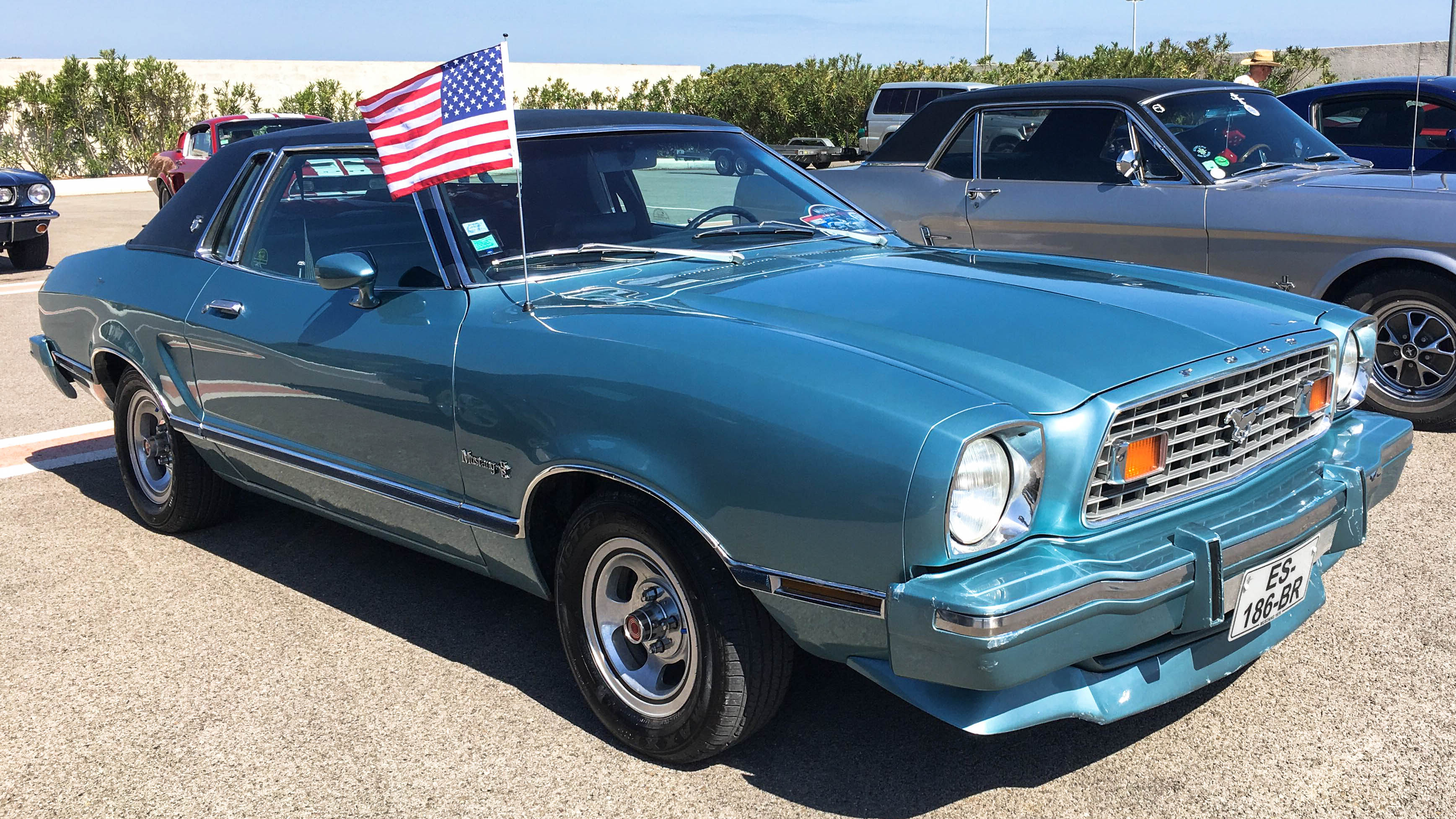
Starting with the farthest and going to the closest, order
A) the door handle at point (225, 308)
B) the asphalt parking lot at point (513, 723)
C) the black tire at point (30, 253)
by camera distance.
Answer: the black tire at point (30, 253) < the door handle at point (225, 308) < the asphalt parking lot at point (513, 723)

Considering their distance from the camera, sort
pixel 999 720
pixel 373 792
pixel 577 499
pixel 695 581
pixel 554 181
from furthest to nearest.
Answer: pixel 554 181
pixel 577 499
pixel 373 792
pixel 695 581
pixel 999 720

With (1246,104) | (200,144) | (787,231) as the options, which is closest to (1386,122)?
(1246,104)

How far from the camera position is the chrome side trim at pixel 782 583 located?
2.48 meters

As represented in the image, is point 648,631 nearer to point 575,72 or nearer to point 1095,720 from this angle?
point 1095,720

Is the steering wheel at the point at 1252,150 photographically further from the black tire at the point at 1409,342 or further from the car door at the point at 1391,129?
the car door at the point at 1391,129

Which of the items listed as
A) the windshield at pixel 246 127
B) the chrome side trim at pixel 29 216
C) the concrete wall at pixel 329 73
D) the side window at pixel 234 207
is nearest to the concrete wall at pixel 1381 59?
the concrete wall at pixel 329 73

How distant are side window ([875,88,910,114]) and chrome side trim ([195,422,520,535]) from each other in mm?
18662

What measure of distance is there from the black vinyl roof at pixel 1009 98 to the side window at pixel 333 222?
13.1 ft

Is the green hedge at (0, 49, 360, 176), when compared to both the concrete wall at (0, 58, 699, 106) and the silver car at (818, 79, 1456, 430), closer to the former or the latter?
the concrete wall at (0, 58, 699, 106)

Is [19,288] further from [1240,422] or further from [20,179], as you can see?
[1240,422]

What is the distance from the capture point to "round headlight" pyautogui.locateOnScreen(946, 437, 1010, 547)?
7.94 feet

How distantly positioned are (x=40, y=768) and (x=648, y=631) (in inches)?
62.0

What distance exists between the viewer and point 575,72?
3453cm

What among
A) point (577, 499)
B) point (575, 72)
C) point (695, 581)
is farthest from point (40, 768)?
point (575, 72)
